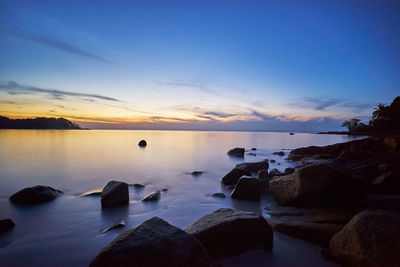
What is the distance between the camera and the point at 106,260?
2166 millimetres

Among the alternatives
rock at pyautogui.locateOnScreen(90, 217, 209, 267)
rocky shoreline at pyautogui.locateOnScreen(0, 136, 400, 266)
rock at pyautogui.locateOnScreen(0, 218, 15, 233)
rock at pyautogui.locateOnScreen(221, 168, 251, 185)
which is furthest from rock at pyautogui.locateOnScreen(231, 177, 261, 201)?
rock at pyautogui.locateOnScreen(0, 218, 15, 233)

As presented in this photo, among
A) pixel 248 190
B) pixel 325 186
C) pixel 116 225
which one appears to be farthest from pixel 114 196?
pixel 325 186

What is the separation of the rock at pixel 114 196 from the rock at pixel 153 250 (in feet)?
11.3

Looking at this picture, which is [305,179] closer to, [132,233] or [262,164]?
[132,233]

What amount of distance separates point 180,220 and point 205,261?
257 cm

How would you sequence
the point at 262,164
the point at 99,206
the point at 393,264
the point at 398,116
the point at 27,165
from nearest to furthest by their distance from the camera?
the point at 393,264 → the point at 99,206 → the point at 262,164 → the point at 27,165 → the point at 398,116

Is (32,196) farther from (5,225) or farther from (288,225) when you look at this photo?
(288,225)

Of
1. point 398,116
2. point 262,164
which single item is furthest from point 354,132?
point 262,164

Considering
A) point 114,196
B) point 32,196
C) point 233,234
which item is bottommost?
point 32,196

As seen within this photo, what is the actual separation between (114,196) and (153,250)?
153 inches

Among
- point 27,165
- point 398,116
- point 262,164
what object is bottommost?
point 27,165

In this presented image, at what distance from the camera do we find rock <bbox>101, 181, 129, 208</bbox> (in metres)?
5.52

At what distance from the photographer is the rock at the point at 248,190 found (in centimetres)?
605

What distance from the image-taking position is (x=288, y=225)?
382cm
